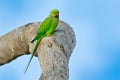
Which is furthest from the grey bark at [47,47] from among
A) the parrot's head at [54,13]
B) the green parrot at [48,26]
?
the parrot's head at [54,13]

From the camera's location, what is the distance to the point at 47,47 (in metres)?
4.72

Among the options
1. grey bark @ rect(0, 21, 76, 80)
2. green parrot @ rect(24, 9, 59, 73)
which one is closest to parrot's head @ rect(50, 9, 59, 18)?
green parrot @ rect(24, 9, 59, 73)

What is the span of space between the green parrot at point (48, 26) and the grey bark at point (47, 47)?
0.21 feet

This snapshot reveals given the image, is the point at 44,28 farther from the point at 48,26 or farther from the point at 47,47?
the point at 47,47

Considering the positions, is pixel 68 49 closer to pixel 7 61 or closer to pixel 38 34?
pixel 38 34

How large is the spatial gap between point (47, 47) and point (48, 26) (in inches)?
17.3

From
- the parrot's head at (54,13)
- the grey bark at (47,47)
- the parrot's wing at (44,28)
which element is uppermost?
the parrot's head at (54,13)

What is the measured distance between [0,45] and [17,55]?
0.30 meters

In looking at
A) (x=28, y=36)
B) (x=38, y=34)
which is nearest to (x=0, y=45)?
(x=28, y=36)

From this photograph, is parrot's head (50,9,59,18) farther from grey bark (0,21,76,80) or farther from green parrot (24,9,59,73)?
grey bark (0,21,76,80)

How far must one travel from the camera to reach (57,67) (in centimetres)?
408

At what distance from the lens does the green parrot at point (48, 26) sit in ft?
16.3

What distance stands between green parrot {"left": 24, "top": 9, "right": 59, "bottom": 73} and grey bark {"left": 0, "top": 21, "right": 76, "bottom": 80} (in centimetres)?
6

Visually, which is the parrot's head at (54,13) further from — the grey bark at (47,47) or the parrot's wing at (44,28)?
the grey bark at (47,47)
